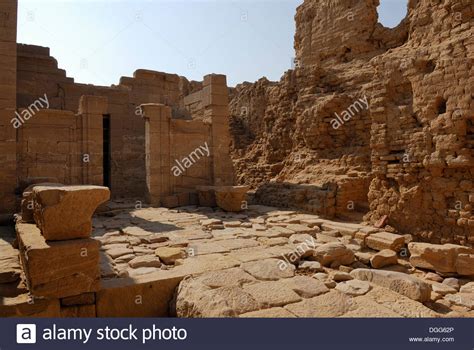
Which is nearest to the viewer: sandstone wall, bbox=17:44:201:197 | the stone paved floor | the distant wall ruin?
the stone paved floor

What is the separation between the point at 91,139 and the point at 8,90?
2.17 metres

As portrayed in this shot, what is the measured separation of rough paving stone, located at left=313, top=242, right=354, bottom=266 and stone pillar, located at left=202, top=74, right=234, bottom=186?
5921 millimetres

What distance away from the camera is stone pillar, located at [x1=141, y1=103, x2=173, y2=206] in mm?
9484

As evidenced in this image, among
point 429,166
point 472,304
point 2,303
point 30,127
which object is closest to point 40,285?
point 2,303

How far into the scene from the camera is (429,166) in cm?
755

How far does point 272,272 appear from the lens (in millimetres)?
4215

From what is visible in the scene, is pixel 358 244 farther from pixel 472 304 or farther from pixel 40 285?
pixel 40 285

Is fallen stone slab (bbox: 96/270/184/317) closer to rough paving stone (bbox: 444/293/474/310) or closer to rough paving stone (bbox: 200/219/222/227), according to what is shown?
rough paving stone (bbox: 200/219/222/227)

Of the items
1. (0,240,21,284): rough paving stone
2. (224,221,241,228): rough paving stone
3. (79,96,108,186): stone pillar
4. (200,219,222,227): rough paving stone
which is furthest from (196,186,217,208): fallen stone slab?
(0,240,21,284): rough paving stone

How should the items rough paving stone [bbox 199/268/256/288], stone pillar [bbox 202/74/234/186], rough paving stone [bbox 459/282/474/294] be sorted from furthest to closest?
stone pillar [bbox 202/74/234/186] → rough paving stone [bbox 459/282/474/294] → rough paving stone [bbox 199/268/256/288]

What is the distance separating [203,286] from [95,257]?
46.4 inches

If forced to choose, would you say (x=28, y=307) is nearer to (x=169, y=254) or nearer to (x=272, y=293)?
(x=169, y=254)

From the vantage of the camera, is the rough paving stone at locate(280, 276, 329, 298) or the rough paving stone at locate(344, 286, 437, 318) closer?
the rough paving stone at locate(344, 286, 437, 318)

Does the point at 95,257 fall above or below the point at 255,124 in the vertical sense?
below
